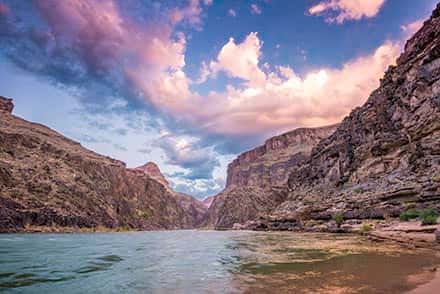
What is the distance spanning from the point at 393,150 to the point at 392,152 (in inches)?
23.1

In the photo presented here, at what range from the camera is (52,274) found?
18.5m

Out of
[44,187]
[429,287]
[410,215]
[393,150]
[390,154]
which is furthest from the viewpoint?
[44,187]

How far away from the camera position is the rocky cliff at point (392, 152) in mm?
61338

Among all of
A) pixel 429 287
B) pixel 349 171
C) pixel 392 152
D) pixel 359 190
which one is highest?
pixel 392 152

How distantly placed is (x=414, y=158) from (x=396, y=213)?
17343mm

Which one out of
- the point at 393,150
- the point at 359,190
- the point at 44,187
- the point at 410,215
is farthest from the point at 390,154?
the point at 44,187

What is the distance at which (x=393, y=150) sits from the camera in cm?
8188

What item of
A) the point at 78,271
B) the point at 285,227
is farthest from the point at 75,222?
the point at 78,271

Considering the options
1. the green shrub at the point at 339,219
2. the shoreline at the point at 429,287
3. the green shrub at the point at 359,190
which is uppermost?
the green shrub at the point at 359,190

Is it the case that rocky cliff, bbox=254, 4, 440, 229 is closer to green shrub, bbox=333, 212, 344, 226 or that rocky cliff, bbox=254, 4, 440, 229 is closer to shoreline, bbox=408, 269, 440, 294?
green shrub, bbox=333, 212, 344, 226

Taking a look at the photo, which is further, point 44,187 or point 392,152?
point 44,187

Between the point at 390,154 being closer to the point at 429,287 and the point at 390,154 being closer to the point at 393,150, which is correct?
the point at 393,150

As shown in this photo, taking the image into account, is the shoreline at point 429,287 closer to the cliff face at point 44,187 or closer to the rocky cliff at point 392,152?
the rocky cliff at point 392,152

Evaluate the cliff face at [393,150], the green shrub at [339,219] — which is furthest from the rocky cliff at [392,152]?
the green shrub at [339,219]
